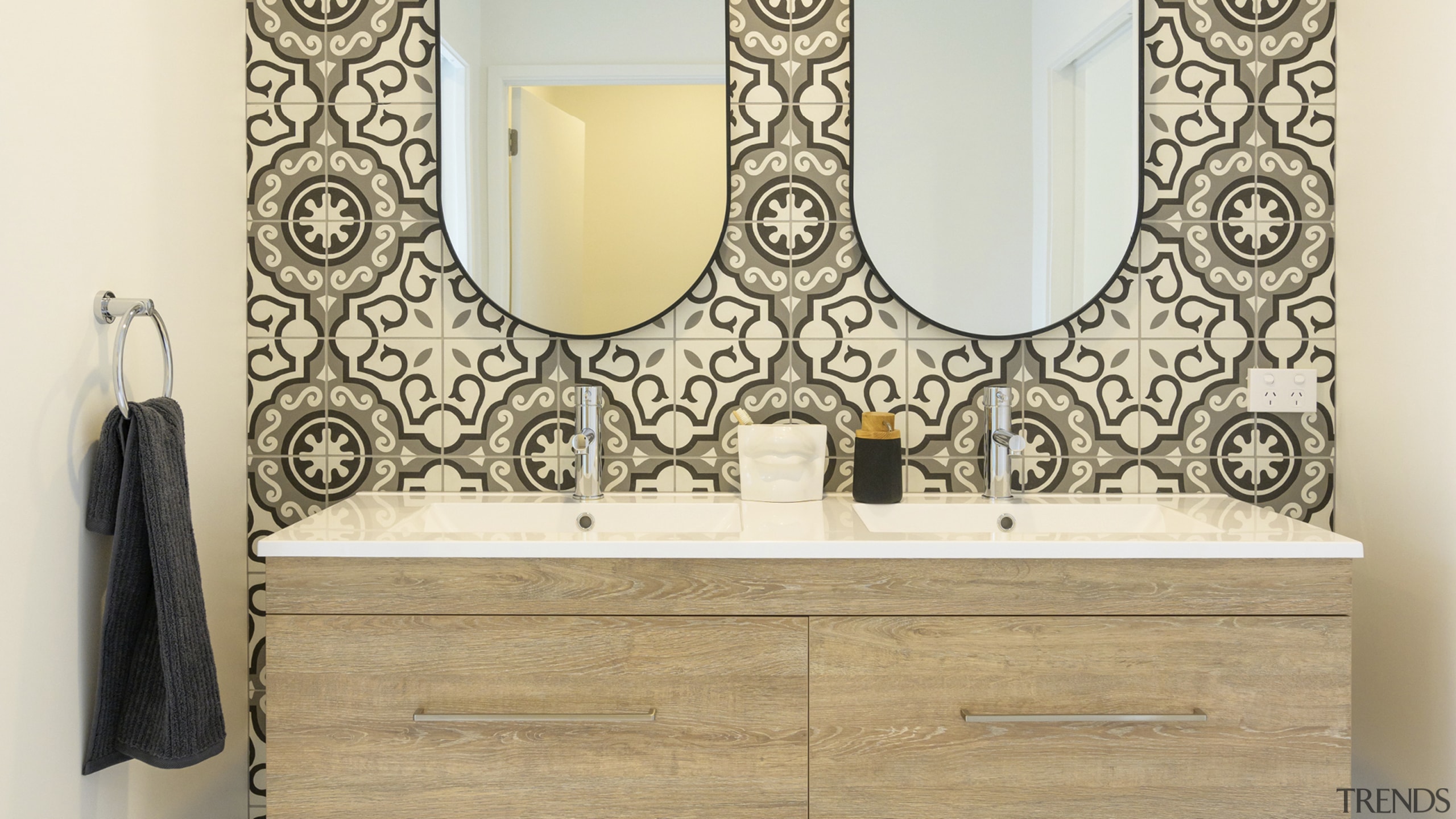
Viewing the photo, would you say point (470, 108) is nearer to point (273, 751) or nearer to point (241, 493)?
point (241, 493)

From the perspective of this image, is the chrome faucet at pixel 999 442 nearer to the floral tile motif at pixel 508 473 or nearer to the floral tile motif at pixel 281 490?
the floral tile motif at pixel 508 473

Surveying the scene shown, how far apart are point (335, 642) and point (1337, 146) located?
190 cm

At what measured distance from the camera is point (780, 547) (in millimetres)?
1143

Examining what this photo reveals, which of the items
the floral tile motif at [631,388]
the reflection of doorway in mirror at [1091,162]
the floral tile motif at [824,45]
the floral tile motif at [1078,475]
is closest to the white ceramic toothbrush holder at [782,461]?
the floral tile motif at [631,388]

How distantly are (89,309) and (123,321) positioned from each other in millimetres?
52

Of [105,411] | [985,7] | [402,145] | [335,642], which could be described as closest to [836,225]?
[985,7]

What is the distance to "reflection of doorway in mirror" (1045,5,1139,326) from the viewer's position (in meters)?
1.56

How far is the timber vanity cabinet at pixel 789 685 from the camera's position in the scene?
1.15m

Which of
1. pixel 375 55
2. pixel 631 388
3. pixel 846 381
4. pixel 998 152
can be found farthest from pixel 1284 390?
pixel 375 55

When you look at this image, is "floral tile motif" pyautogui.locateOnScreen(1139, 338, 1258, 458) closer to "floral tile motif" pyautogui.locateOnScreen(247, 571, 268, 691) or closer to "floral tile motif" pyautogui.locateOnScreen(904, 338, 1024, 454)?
"floral tile motif" pyautogui.locateOnScreen(904, 338, 1024, 454)

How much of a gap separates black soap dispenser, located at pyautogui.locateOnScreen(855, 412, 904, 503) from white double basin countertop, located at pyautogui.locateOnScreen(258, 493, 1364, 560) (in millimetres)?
28

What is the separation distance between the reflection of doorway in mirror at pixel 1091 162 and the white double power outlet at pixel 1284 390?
349mm

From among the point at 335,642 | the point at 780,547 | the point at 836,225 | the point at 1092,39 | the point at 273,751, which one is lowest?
the point at 273,751

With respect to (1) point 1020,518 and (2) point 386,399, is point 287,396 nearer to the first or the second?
(2) point 386,399
